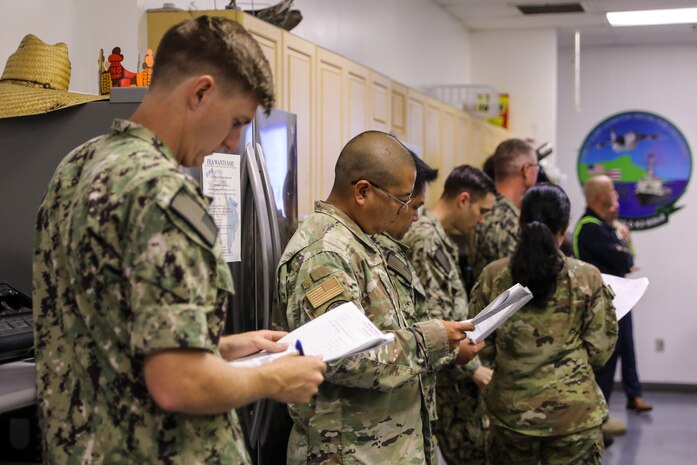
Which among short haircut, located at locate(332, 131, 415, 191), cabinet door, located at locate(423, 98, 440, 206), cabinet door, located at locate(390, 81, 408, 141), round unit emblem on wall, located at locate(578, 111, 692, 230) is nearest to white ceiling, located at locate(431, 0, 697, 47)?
round unit emblem on wall, located at locate(578, 111, 692, 230)

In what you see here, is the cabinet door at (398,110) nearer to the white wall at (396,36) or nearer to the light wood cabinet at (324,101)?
the light wood cabinet at (324,101)

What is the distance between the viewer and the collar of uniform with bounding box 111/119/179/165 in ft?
4.69

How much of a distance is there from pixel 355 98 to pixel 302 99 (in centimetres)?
74

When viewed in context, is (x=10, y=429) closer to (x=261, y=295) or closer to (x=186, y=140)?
(x=261, y=295)

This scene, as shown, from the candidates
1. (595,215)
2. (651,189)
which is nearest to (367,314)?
(595,215)

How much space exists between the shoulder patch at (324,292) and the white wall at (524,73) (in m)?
6.18

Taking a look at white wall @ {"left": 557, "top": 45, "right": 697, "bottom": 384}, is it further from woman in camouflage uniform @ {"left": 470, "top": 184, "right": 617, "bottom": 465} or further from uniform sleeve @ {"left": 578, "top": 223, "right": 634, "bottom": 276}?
woman in camouflage uniform @ {"left": 470, "top": 184, "right": 617, "bottom": 465}

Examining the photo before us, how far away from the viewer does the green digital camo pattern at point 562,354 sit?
3.25 m

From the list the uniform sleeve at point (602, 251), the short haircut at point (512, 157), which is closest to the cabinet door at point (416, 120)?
the short haircut at point (512, 157)

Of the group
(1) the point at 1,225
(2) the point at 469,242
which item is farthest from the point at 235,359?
(2) the point at 469,242

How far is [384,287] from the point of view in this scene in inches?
93.0

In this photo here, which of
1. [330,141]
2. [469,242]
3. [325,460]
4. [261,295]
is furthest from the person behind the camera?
[469,242]

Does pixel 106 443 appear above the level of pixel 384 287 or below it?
below

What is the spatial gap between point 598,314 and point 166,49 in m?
2.26
